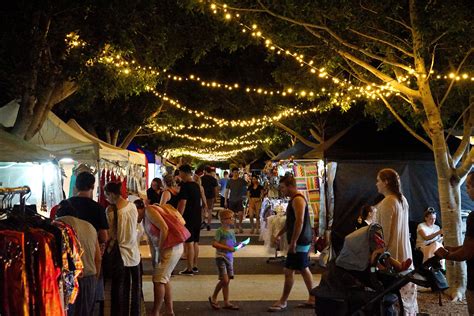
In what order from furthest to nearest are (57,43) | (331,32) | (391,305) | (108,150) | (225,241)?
(108,150) → (57,43) → (331,32) → (225,241) → (391,305)

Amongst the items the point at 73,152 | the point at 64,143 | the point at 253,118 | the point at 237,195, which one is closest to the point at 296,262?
the point at 73,152

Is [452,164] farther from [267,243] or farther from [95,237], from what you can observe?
[95,237]

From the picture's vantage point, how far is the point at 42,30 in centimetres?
938

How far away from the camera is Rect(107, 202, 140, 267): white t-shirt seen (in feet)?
19.1

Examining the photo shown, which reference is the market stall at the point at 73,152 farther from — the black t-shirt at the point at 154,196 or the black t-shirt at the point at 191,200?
the black t-shirt at the point at 191,200

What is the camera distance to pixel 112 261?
5.74 metres

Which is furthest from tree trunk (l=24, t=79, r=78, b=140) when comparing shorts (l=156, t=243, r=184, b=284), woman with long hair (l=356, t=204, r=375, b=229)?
woman with long hair (l=356, t=204, r=375, b=229)

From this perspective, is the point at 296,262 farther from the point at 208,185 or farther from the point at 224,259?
the point at 208,185

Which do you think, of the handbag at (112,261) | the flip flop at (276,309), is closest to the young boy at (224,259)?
the flip flop at (276,309)

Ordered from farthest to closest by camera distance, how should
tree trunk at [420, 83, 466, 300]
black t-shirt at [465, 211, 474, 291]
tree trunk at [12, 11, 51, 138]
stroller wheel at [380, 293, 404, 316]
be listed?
1. tree trunk at [12, 11, 51, 138]
2. tree trunk at [420, 83, 466, 300]
3. black t-shirt at [465, 211, 474, 291]
4. stroller wheel at [380, 293, 404, 316]

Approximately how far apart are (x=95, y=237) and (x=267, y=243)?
6398 mm

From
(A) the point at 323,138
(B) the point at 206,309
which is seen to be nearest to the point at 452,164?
(B) the point at 206,309

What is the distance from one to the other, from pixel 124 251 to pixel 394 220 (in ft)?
9.60

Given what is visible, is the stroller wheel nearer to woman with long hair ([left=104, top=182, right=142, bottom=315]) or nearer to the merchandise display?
the merchandise display
